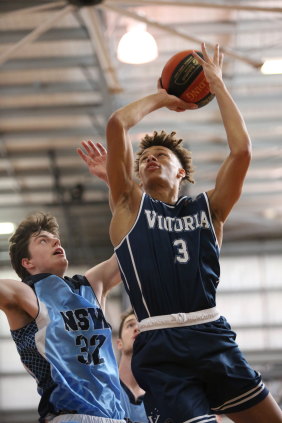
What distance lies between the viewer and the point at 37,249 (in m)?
5.38

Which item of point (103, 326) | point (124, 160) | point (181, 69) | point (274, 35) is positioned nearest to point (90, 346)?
point (103, 326)

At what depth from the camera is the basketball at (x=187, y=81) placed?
4.88 meters

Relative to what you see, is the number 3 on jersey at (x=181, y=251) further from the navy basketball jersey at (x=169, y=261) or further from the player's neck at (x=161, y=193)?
the player's neck at (x=161, y=193)

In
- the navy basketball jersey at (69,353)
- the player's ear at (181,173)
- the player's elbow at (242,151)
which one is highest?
the player's elbow at (242,151)

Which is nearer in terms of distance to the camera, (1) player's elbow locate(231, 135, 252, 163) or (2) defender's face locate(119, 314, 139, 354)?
(1) player's elbow locate(231, 135, 252, 163)

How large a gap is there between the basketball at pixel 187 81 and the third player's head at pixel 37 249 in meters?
1.31

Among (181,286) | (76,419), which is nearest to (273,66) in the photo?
(76,419)

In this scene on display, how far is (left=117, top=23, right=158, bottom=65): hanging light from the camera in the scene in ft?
36.2

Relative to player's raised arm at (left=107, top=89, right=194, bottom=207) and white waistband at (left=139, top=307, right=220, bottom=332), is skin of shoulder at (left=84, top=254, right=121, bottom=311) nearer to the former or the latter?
player's raised arm at (left=107, top=89, right=194, bottom=207)

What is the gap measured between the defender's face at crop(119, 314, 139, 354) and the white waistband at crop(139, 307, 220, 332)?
9.69 ft

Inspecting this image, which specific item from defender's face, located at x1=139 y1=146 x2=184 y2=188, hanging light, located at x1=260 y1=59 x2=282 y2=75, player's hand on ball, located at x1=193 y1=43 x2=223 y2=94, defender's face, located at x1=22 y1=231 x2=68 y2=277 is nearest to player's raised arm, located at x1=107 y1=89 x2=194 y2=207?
defender's face, located at x1=139 y1=146 x2=184 y2=188

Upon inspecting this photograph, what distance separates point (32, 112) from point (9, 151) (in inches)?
87.0

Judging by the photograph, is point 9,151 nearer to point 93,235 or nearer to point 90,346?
point 93,235

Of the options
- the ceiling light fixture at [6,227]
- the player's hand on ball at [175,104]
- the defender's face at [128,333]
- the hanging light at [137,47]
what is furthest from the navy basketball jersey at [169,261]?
the ceiling light fixture at [6,227]
